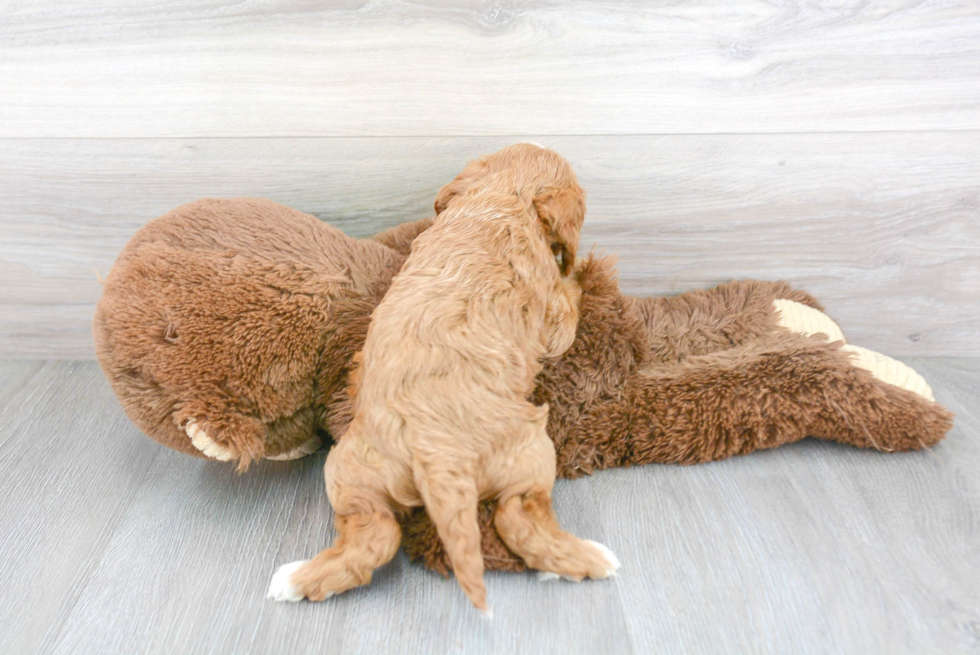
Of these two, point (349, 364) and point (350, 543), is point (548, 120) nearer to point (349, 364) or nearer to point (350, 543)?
point (349, 364)

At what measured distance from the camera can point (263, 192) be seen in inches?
52.4

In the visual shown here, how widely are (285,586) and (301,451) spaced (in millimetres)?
326

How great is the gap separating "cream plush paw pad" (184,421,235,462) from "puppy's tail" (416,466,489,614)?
351 millimetres

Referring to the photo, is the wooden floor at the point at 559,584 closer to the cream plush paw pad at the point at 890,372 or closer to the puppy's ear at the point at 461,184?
the cream plush paw pad at the point at 890,372

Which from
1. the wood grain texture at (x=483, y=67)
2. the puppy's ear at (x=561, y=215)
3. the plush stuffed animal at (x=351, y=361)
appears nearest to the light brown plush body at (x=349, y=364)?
the plush stuffed animal at (x=351, y=361)

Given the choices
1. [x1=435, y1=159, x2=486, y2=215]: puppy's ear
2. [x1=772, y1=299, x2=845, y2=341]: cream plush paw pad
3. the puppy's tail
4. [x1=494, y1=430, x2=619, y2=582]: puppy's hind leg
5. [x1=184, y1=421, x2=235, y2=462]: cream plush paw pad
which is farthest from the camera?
[x1=772, y1=299, x2=845, y2=341]: cream plush paw pad

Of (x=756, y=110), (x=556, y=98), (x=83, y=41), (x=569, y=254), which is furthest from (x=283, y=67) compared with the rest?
(x=756, y=110)

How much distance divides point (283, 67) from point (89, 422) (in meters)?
0.79

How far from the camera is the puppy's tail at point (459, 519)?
2.68ft

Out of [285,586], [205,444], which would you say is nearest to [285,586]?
[285,586]

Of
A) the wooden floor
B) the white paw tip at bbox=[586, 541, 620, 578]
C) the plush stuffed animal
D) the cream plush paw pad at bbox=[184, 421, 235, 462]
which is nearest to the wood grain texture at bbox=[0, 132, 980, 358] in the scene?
the plush stuffed animal

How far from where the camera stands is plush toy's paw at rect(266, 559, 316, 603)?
0.91 meters

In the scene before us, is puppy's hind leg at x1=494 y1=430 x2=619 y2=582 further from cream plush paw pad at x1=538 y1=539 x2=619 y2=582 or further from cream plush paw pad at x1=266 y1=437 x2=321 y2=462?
cream plush paw pad at x1=266 y1=437 x2=321 y2=462

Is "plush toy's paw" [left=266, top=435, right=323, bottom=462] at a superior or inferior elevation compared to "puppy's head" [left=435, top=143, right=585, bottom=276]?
inferior
